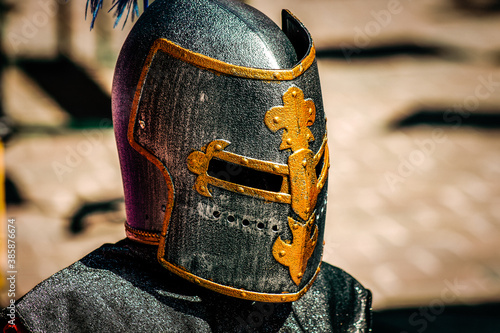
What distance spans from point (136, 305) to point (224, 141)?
0.58 m

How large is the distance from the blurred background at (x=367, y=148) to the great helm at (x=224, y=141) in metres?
2.47

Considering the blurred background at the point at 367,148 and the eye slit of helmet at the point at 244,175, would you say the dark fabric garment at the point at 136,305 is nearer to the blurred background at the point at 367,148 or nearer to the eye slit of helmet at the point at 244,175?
the eye slit of helmet at the point at 244,175

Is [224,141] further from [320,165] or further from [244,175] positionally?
[320,165]

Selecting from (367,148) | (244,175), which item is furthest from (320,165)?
(367,148)

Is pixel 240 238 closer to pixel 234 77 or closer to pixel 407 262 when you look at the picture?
pixel 234 77

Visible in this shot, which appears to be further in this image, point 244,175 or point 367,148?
point 367,148

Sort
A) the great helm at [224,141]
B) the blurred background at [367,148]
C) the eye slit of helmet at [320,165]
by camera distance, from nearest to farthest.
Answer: the great helm at [224,141] < the eye slit of helmet at [320,165] < the blurred background at [367,148]

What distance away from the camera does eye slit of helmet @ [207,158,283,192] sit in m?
1.60

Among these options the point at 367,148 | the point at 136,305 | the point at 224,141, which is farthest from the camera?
the point at 367,148

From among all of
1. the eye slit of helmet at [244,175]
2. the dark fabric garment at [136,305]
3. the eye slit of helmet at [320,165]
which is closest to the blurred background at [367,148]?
the dark fabric garment at [136,305]

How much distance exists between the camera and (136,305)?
5.36ft

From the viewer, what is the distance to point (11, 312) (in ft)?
5.21

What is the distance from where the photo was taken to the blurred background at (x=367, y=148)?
13.3 ft

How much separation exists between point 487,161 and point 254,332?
13.3ft
